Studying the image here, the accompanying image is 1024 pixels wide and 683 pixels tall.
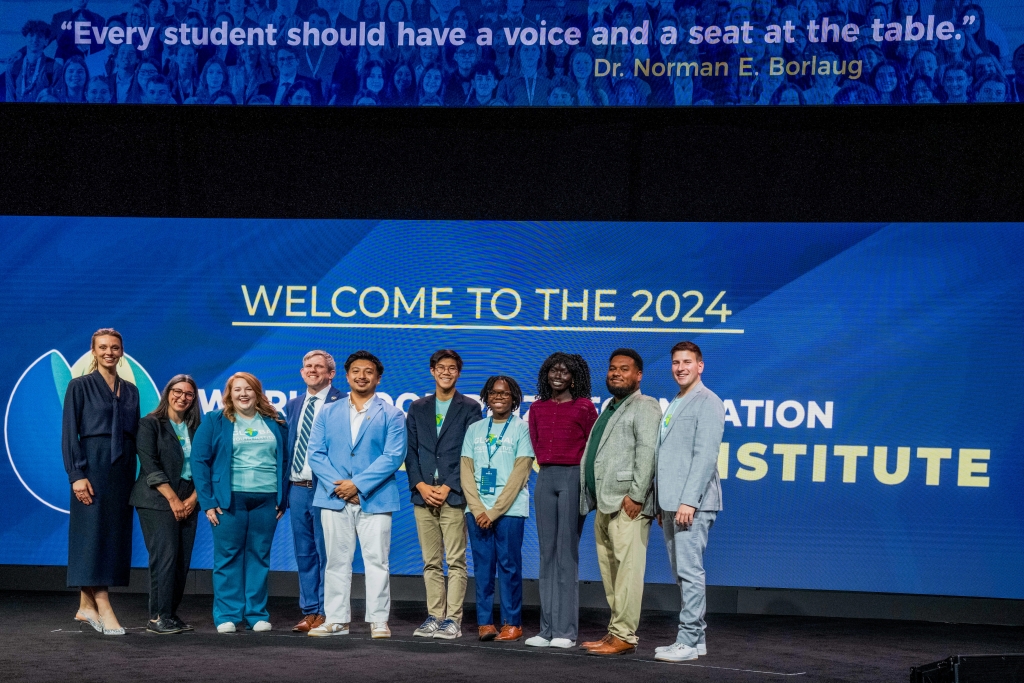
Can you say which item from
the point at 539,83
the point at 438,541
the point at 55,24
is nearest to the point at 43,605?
the point at 438,541

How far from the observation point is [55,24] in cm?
611

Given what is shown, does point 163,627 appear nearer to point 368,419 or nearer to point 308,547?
point 308,547

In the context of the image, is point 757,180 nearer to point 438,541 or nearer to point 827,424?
point 827,424

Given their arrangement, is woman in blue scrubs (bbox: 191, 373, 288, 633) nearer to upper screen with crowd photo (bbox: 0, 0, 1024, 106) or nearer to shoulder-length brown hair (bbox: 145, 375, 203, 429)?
shoulder-length brown hair (bbox: 145, 375, 203, 429)

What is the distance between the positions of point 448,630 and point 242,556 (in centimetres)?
100

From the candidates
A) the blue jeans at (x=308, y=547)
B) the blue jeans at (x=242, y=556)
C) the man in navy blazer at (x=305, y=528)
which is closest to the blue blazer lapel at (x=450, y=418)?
the man in navy blazer at (x=305, y=528)

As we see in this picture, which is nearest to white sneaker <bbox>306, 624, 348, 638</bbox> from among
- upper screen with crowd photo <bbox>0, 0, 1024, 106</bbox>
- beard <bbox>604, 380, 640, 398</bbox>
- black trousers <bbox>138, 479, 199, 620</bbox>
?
black trousers <bbox>138, 479, 199, 620</bbox>

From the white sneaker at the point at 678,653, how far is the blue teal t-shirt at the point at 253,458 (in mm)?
1880

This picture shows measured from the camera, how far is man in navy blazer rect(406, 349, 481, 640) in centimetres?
502

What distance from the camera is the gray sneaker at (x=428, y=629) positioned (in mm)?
4996

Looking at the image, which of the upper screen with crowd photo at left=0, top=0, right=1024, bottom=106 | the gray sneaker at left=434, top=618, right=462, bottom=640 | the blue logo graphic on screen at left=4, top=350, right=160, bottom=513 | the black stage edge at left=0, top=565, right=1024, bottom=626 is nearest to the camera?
the gray sneaker at left=434, top=618, right=462, bottom=640

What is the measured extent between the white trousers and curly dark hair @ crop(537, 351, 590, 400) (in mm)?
911

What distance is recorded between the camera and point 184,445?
505cm

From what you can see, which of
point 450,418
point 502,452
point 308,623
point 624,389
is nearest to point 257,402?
point 450,418
